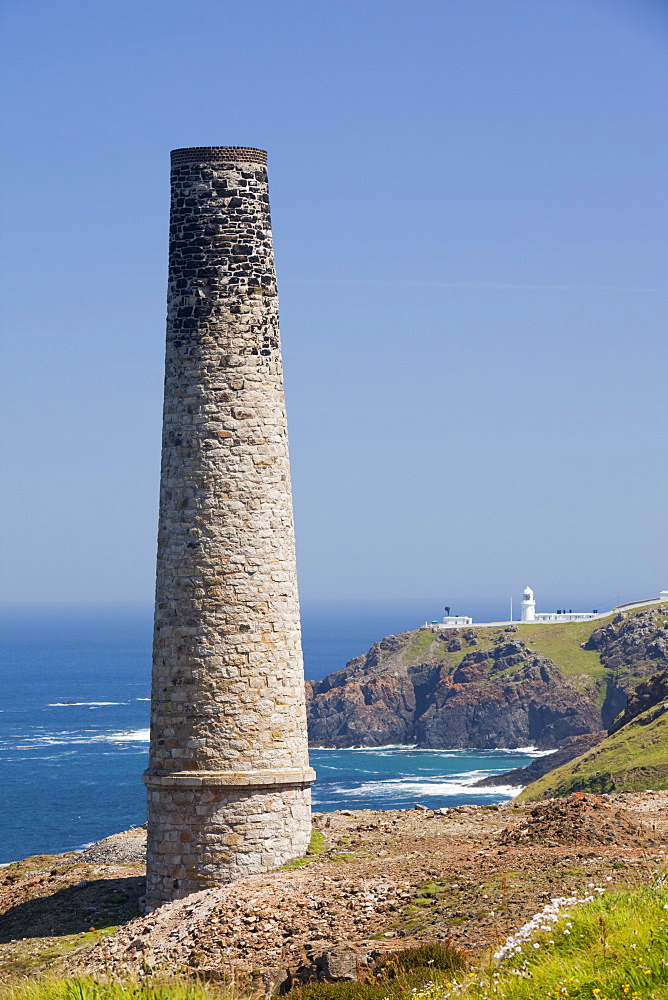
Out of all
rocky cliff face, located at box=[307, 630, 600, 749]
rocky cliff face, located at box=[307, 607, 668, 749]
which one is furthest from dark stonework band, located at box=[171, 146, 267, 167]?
rocky cliff face, located at box=[307, 630, 600, 749]

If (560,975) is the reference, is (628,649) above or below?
above

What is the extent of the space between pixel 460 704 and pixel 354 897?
14398cm

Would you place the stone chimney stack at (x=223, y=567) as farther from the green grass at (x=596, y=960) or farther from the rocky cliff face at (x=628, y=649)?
the rocky cliff face at (x=628, y=649)

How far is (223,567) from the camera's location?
20.6m

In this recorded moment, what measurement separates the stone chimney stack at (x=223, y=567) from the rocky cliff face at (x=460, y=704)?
135 meters

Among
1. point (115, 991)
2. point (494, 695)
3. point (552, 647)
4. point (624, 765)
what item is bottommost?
point (115, 991)

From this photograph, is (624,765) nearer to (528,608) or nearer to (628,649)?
(628,649)

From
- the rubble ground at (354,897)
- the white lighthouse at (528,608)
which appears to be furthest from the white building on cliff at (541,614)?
the rubble ground at (354,897)

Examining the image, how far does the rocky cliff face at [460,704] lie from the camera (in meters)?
156

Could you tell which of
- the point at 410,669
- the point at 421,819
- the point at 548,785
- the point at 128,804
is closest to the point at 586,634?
the point at 410,669

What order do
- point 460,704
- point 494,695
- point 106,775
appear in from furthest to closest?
point 460,704, point 494,695, point 106,775

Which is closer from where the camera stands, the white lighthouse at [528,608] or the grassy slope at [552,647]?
the grassy slope at [552,647]

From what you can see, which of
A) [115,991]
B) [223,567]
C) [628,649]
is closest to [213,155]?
[223,567]

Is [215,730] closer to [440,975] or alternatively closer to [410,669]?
[440,975]
